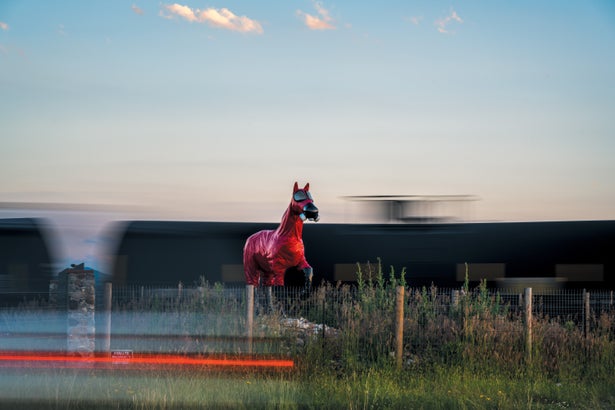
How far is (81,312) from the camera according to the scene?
54.5 feet

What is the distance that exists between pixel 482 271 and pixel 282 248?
6.23m

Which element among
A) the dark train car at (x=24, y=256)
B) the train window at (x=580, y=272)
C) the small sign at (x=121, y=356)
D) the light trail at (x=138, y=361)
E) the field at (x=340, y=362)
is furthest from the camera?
the dark train car at (x=24, y=256)

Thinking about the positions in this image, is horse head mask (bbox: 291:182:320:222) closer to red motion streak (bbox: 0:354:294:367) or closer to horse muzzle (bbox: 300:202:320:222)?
horse muzzle (bbox: 300:202:320:222)

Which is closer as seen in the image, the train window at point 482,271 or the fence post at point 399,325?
the fence post at point 399,325

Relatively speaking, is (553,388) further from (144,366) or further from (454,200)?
(454,200)

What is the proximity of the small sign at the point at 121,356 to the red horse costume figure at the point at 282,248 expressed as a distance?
18.2ft

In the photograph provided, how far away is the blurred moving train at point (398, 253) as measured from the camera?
24.7 metres

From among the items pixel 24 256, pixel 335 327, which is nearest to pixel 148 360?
pixel 335 327

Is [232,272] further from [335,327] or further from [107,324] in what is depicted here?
[107,324]

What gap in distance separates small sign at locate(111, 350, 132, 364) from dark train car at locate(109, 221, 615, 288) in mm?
7943

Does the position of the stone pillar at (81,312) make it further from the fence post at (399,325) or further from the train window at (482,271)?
the train window at (482,271)

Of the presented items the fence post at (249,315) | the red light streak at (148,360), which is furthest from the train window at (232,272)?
the red light streak at (148,360)

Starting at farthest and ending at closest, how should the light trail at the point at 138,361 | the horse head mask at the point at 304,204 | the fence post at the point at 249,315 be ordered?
the horse head mask at the point at 304,204 → the fence post at the point at 249,315 → the light trail at the point at 138,361

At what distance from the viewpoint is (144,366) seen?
15023mm
